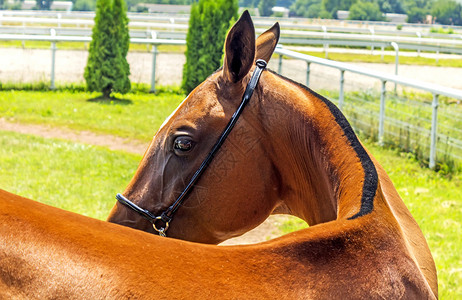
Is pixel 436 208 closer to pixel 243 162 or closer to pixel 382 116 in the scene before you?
pixel 382 116

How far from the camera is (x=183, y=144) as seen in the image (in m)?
2.51

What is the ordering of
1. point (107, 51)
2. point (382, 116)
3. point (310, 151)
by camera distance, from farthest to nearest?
1. point (107, 51)
2. point (382, 116)
3. point (310, 151)

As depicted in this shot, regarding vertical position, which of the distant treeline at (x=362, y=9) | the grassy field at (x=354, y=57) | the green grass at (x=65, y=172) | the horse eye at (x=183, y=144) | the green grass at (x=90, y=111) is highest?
the distant treeline at (x=362, y=9)

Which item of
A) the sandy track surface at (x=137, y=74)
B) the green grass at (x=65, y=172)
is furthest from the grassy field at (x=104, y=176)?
the sandy track surface at (x=137, y=74)

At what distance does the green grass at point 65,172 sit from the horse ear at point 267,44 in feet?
14.2

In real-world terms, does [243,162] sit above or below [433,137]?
above

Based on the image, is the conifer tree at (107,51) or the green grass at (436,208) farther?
the conifer tree at (107,51)

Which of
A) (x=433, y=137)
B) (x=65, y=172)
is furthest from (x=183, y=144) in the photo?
(x=433, y=137)

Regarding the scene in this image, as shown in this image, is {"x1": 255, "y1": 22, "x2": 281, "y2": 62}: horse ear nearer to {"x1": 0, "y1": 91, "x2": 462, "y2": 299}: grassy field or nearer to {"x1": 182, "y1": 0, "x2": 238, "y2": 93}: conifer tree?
{"x1": 0, "y1": 91, "x2": 462, "y2": 299}: grassy field

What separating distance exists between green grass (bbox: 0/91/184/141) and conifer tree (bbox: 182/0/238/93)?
2.59ft

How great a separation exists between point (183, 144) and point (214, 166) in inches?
5.9

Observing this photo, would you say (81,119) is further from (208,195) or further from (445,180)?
(208,195)

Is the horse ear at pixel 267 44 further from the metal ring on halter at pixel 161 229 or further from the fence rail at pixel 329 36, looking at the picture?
the fence rail at pixel 329 36

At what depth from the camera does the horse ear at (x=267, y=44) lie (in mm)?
2875
